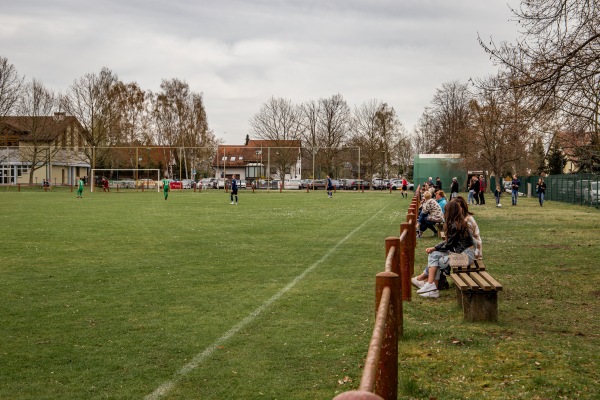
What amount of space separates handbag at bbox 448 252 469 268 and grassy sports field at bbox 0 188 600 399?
0.63 meters

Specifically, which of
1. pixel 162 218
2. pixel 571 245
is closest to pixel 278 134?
pixel 162 218

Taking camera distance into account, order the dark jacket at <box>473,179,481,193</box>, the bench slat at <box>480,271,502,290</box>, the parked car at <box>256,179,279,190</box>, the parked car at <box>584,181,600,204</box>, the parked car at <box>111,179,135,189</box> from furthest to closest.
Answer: the parked car at <box>256,179,279,190</box>, the parked car at <box>111,179,135,189</box>, the dark jacket at <box>473,179,481,193</box>, the parked car at <box>584,181,600,204</box>, the bench slat at <box>480,271,502,290</box>

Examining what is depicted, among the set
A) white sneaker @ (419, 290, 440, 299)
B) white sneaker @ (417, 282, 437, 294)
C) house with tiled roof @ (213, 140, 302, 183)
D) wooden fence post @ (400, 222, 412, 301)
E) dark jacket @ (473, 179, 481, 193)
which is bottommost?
white sneaker @ (419, 290, 440, 299)

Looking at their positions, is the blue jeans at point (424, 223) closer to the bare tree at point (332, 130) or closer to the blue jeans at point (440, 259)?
the blue jeans at point (440, 259)

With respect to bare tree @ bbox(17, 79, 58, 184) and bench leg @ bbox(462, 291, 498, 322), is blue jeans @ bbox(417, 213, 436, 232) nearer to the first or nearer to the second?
bench leg @ bbox(462, 291, 498, 322)

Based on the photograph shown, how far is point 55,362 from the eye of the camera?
6.58 meters

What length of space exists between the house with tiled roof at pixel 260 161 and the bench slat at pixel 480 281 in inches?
3056

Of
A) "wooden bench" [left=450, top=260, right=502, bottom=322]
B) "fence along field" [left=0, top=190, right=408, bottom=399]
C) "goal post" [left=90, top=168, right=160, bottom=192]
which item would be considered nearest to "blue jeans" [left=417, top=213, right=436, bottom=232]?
"fence along field" [left=0, top=190, right=408, bottom=399]

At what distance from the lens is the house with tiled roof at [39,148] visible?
Result: 76.2 meters

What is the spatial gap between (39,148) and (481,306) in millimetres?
77079

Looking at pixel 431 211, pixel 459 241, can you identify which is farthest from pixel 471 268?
pixel 431 211

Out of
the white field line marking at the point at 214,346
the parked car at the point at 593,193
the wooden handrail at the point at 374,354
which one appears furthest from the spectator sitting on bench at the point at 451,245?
the parked car at the point at 593,193

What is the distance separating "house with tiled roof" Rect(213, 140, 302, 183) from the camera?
93.7 m

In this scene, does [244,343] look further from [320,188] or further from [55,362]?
[320,188]
